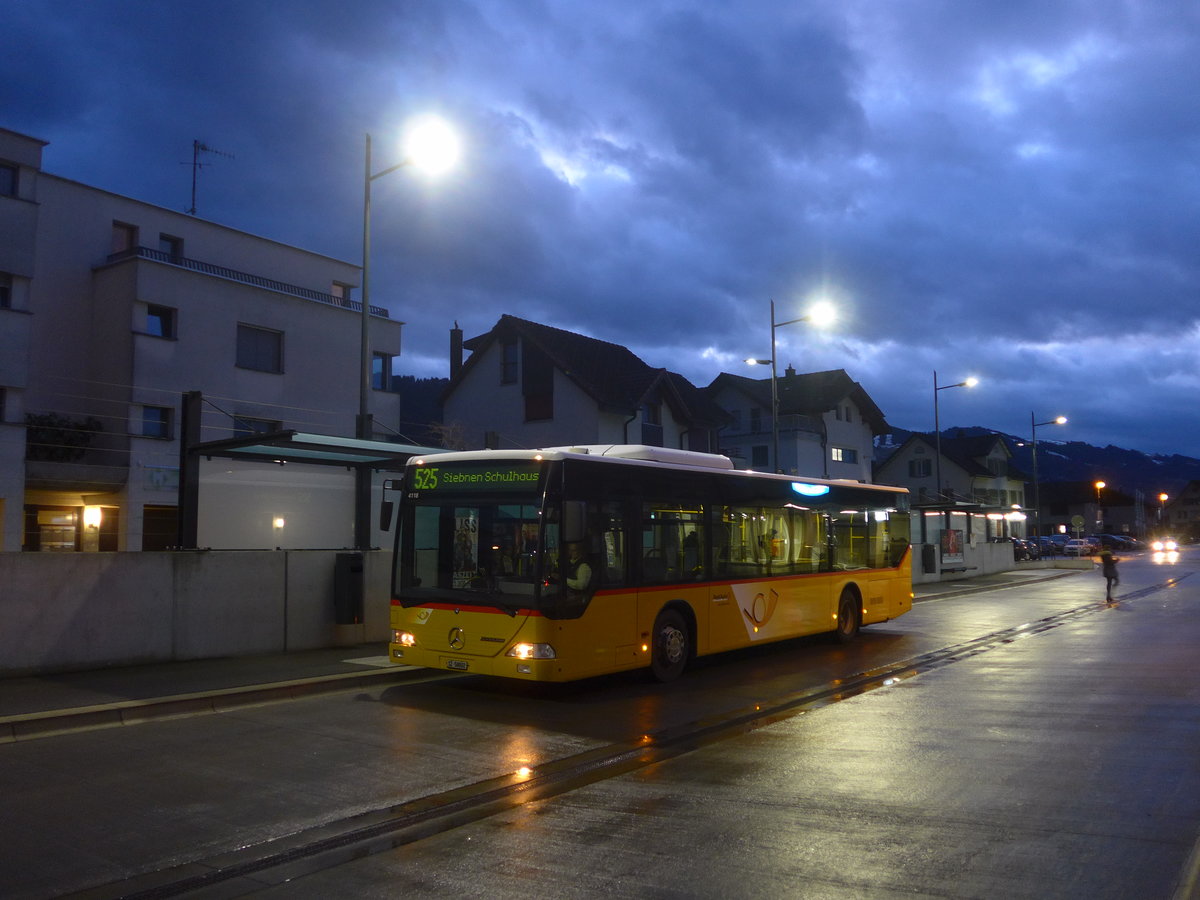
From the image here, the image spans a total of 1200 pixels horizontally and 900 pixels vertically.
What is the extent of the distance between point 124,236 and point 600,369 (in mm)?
20819

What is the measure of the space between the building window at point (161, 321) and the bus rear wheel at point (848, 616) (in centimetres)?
2147

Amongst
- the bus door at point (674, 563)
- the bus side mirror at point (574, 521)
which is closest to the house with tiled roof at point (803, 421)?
the bus door at point (674, 563)

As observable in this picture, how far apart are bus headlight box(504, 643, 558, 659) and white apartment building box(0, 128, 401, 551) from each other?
16637 millimetres

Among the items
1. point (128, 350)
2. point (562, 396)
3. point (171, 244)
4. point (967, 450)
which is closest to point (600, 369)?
point (562, 396)

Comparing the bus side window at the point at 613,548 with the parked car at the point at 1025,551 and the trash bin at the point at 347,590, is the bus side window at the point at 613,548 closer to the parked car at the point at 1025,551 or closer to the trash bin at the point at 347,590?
the trash bin at the point at 347,590

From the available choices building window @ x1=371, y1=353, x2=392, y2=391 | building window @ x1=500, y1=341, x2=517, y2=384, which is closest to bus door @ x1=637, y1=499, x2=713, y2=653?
building window @ x1=371, y1=353, x2=392, y2=391

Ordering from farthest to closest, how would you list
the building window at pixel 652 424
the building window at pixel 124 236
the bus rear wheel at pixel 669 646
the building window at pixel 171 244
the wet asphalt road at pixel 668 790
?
the building window at pixel 652 424 < the building window at pixel 171 244 < the building window at pixel 124 236 < the bus rear wheel at pixel 669 646 < the wet asphalt road at pixel 668 790

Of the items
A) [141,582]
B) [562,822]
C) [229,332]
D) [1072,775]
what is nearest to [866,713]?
[1072,775]

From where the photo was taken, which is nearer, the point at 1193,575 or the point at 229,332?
the point at 229,332

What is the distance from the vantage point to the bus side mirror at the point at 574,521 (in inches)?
420

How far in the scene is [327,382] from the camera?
111 feet

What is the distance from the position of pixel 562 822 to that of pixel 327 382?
29278 mm

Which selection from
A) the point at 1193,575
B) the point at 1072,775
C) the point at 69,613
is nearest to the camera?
the point at 1072,775

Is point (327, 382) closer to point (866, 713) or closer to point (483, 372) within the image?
point (483, 372)
